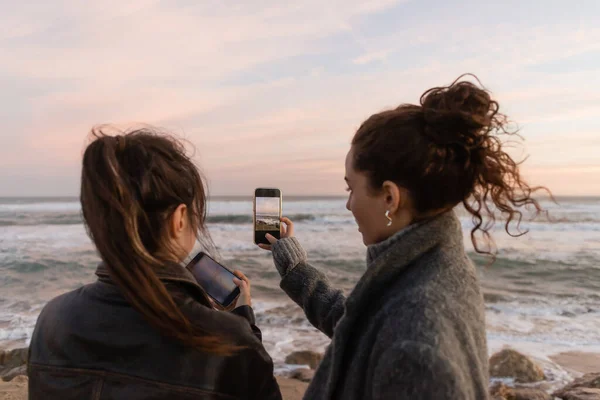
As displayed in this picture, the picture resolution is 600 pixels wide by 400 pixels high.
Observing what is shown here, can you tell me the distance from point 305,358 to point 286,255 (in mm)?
3748

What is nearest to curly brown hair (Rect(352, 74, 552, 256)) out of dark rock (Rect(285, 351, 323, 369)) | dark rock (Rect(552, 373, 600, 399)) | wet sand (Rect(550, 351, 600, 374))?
dark rock (Rect(552, 373, 600, 399))

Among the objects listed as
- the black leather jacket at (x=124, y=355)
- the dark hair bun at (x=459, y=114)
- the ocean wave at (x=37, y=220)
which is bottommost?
the ocean wave at (x=37, y=220)

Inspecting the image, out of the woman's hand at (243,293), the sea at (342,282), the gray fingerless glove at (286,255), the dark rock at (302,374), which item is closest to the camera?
the woman's hand at (243,293)

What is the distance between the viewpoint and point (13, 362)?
5.64m

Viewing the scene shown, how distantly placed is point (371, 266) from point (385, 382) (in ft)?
1.22

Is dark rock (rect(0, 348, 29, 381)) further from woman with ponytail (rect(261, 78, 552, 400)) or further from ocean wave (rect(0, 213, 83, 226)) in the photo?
ocean wave (rect(0, 213, 83, 226))

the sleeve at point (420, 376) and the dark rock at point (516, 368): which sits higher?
the sleeve at point (420, 376)

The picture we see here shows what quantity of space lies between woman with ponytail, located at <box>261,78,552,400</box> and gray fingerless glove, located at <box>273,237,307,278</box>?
71cm

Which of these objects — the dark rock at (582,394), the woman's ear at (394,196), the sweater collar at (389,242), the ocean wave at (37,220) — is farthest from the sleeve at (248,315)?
the ocean wave at (37,220)

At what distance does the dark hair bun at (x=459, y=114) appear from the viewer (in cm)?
146

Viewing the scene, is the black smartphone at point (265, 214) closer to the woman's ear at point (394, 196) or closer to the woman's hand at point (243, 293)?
the woman's hand at point (243, 293)

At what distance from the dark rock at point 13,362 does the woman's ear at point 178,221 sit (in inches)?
192

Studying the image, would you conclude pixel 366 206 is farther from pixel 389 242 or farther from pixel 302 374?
pixel 302 374

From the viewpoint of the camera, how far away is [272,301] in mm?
8195
